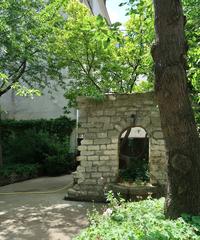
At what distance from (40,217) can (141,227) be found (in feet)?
13.4

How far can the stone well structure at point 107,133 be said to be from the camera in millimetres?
9125

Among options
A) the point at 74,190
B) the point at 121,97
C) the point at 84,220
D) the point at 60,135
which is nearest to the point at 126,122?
the point at 121,97

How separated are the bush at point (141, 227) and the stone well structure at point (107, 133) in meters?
4.34

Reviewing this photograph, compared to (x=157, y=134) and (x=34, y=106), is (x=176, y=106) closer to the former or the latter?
(x=157, y=134)

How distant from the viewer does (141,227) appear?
12.9 feet

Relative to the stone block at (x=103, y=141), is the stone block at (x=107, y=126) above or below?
above

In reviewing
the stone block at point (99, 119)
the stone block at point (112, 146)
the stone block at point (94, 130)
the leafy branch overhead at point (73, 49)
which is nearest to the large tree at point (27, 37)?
the leafy branch overhead at point (73, 49)

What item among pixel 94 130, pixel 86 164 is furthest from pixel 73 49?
pixel 86 164

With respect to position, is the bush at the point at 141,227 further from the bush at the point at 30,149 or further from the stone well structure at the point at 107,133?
the bush at the point at 30,149

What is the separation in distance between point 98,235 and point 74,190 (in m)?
5.68

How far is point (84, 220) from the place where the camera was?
284 inches

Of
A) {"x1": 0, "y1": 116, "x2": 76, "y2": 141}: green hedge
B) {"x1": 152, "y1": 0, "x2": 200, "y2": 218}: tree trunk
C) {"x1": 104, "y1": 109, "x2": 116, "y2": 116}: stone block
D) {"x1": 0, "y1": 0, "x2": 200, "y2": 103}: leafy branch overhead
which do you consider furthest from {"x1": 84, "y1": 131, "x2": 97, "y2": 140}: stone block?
{"x1": 0, "y1": 116, "x2": 76, "y2": 141}: green hedge

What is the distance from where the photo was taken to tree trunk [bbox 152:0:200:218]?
4.31 metres

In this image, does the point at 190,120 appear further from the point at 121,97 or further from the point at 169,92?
the point at 121,97
